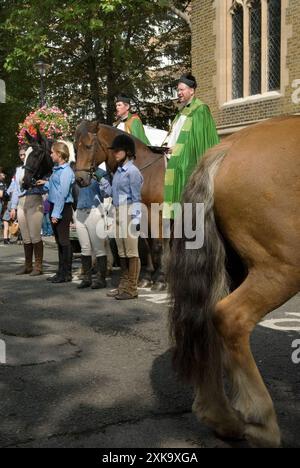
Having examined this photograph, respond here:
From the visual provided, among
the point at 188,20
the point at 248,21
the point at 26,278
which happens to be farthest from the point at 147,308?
the point at 188,20

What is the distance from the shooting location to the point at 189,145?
6.38m

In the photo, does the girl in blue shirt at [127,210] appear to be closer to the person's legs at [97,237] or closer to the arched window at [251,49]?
the person's legs at [97,237]

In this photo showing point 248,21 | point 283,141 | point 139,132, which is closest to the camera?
point 283,141

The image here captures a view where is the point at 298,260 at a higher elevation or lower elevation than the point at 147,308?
higher

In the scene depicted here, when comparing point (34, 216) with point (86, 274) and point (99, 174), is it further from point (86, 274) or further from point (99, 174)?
point (86, 274)

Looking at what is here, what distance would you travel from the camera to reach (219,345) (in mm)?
3266

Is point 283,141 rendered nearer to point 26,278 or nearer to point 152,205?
point 152,205

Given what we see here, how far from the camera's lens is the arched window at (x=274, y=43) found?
16.6 m

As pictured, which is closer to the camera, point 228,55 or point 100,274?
point 100,274

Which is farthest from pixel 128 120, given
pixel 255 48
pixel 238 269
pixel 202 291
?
pixel 255 48

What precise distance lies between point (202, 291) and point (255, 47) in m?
15.6

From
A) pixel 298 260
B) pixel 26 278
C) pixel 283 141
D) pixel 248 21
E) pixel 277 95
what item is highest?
pixel 248 21
